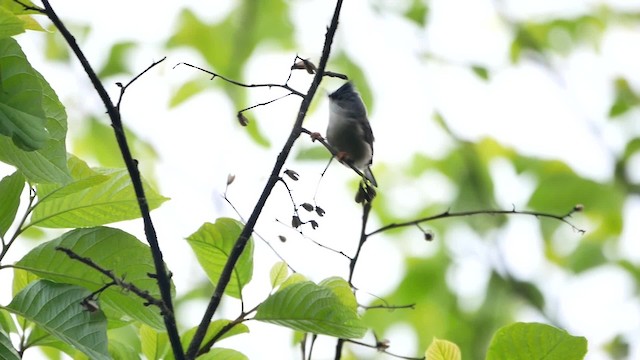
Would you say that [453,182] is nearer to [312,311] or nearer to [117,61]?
[117,61]

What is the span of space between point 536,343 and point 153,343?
2.01 feet

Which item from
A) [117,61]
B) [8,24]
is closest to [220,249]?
[8,24]

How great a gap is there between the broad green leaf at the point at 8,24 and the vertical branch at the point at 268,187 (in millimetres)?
381

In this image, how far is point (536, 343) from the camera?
3.83ft

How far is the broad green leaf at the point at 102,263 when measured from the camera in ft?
3.83

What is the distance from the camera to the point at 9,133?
999mm

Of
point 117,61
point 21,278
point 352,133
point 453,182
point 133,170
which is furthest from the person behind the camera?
point 453,182

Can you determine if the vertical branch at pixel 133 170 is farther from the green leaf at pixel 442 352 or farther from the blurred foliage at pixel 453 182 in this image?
the blurred foliage at pixel 453 182

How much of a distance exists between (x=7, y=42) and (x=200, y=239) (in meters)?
0.41

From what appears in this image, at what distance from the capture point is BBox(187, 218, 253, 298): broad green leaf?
1.25 meters

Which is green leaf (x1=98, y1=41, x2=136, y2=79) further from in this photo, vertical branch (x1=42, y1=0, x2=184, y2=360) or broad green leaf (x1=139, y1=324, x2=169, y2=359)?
vertical branch (x1=42, y1=0, x2=184, y2=360)

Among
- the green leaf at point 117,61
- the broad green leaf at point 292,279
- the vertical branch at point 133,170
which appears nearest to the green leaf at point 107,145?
the green leaf at point 117,61

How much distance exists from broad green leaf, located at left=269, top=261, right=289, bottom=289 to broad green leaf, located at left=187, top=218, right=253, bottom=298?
0.23ft

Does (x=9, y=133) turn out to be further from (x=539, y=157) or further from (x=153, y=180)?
(x=539, y=157)
